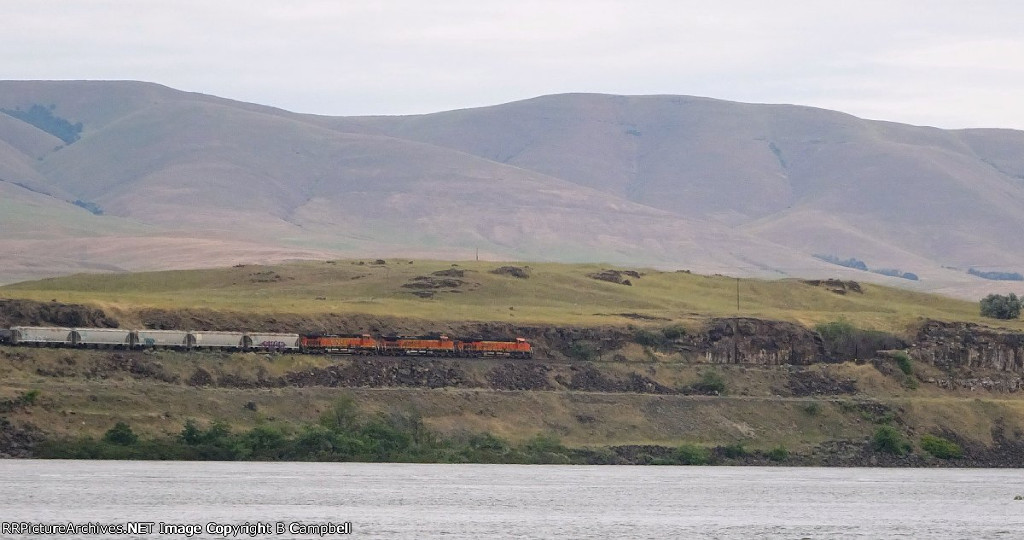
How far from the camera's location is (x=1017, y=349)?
15700 cm

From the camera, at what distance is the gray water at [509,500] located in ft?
254

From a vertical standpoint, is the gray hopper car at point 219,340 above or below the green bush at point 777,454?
above

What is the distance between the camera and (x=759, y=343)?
155125 mm

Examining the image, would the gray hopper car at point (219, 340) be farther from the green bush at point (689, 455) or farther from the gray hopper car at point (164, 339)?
the green bush at point (689, 455)

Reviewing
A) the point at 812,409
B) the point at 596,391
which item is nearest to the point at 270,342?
the point at 596,391

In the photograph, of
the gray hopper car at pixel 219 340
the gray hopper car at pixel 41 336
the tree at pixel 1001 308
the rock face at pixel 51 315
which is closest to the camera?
the gray hopper car at pixel 41 336

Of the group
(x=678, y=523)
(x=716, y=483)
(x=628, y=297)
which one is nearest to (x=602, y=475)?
(x=716, y=483)

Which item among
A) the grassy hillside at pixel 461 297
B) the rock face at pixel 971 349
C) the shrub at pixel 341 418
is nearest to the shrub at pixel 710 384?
the grassy hillside at pixel 461 297

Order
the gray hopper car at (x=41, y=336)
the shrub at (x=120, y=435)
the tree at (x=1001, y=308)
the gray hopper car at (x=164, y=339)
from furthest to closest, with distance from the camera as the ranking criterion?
the tree at (x=1001, y=308) < the gray hopper car at (x=164, y=339) < the gray hopper car at (x=41, y=336) < the shrub at (x=120, y=435)

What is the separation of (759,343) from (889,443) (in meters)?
25.2

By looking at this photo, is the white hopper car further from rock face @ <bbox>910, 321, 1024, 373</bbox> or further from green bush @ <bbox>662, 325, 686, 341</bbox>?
rock face @ <bbox>910, 321, 1024, 373</bbox>

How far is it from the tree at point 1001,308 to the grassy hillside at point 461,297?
5.87ft

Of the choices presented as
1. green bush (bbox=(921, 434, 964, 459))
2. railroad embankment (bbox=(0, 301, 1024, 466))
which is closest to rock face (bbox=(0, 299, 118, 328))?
railroad embankment (bbox=(0, 301, 1024, 466))

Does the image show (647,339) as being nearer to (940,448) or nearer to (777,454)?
(777,454)
